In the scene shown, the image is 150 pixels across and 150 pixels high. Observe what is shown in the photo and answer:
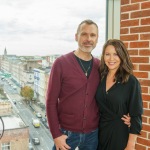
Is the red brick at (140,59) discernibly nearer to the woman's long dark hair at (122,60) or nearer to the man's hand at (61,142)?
the woman's long dark hair at (122,60)

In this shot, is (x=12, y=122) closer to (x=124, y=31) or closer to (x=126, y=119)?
(x=126, y=119)

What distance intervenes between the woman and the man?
0.22 feet

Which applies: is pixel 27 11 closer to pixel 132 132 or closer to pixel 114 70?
pixel 114 70

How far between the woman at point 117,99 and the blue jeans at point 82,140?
7 cm

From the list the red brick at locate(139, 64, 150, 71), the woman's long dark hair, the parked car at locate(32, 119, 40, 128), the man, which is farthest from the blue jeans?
the red brick at locate(139, 64, 150, 71)

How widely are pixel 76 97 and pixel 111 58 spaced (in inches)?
14.2

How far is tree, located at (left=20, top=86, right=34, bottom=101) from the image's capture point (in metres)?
2.35

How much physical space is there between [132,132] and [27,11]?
4.58ft

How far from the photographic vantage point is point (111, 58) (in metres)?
1.72

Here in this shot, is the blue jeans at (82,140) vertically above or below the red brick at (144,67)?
below

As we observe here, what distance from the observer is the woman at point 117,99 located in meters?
1.65

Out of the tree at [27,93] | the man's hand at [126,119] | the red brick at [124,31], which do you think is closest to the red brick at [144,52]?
the red brick at [124,31]

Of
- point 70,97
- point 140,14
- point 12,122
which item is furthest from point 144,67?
point 12,122

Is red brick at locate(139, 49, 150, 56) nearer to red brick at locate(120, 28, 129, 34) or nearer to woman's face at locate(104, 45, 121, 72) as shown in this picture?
red brick at locate(120, 28, 129, 34)
